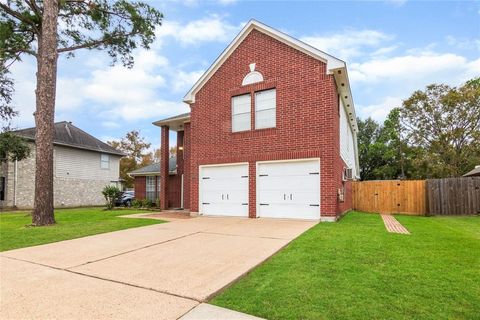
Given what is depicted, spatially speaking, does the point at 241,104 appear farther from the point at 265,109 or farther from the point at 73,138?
the point at 73,138

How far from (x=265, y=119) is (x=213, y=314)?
9315 millimetres

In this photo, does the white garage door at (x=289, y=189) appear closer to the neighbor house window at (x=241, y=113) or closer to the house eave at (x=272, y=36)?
the neighbor house window at (x=241, y=113)

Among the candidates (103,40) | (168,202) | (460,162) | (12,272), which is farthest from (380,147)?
(12,272)

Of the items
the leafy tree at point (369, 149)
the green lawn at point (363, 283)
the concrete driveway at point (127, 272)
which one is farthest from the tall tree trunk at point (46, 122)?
the leafy tree at point (369, 149)

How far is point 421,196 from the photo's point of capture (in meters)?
15.0

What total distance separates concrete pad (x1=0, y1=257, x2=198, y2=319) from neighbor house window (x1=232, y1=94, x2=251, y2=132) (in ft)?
28.8

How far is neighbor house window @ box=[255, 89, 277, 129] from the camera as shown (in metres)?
11.6

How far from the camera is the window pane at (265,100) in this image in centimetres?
1162

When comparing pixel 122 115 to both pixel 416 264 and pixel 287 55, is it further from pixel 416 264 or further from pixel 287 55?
pixel 416 264

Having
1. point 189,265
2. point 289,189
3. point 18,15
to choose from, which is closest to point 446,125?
point 289,189

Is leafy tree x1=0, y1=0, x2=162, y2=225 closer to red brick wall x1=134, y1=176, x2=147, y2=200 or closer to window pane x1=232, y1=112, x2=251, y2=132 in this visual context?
window pane x1=232, y1=112, x2=251, y2=132

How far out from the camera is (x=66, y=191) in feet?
76.2

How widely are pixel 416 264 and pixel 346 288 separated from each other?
1.90m

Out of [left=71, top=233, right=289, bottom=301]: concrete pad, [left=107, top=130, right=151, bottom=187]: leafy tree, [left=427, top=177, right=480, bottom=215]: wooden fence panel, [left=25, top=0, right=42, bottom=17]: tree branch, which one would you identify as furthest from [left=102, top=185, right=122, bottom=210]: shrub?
[left=107, top=130, right=151, bottom=187]: leafy tree
